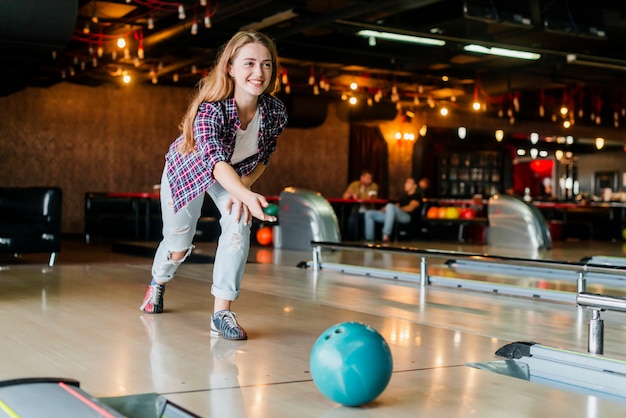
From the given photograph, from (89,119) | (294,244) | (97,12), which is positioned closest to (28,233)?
(294,244)

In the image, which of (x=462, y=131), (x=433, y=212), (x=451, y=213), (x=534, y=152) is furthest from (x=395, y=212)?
(x=534, y=152)

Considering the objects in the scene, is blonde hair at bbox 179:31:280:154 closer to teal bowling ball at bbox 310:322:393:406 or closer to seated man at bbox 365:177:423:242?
teal bowling ball at bbox 310:322:393:406

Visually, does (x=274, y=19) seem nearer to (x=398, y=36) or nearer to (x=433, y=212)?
(x=398, y=36)

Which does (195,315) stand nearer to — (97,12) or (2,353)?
(2,353)

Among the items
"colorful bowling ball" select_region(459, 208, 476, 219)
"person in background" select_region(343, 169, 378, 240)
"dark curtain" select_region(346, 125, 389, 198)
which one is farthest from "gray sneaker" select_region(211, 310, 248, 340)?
"dark curtain" select_region(346, 125, 389, 198)

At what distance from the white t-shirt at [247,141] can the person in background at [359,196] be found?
9804 millimetres

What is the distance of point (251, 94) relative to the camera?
11.2 ft

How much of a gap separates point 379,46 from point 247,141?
9659 millimetres

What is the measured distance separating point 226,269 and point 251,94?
2.51 ft

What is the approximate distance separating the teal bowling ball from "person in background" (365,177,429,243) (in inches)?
411

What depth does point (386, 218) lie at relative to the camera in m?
12.9

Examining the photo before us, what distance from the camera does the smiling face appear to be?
133 inches

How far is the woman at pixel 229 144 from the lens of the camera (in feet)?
11.0

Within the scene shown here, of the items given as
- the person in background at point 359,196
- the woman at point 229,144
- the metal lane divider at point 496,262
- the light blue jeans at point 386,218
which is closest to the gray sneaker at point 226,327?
the woman at point 229,144
